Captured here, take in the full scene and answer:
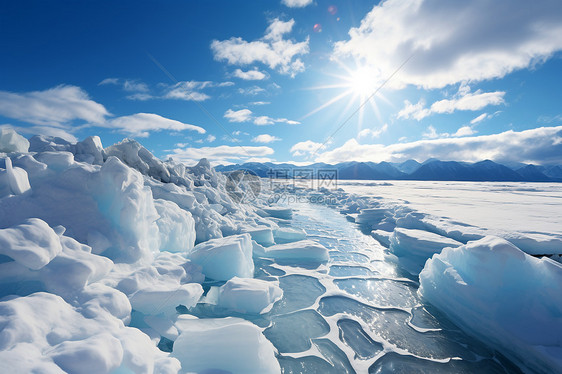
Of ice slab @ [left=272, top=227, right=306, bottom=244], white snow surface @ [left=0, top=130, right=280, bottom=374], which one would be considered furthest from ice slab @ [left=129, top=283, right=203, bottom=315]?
ice slab @ [left=272, top=227, right=306, bottom=244]

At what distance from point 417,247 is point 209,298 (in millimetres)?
5423

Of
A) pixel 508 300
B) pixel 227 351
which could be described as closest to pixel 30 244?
pixel 227 351

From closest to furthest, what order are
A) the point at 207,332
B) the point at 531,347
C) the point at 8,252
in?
the point at 8,252, the point at 207,332, the point at 531,347

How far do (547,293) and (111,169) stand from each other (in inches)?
280

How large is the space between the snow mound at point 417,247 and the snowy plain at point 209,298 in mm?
51

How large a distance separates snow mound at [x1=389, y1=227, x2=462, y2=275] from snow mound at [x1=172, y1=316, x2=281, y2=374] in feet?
17.4

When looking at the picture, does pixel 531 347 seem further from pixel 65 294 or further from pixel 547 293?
pixel 65 294

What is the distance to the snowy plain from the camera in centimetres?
228

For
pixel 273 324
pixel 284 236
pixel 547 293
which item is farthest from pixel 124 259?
pixel 547 293

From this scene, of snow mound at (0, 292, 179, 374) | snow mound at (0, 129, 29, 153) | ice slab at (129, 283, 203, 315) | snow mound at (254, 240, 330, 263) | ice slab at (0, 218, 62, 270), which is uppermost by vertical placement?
snow mound at (0, 129, 29, 153)

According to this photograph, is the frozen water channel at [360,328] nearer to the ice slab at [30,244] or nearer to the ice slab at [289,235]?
the ice slab at [30,244]

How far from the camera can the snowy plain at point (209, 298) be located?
228cm

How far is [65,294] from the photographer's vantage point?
258 cm

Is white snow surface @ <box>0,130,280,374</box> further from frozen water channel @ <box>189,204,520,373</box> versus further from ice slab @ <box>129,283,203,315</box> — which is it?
frozen water channel @ <box>189,204,520,373</box>
